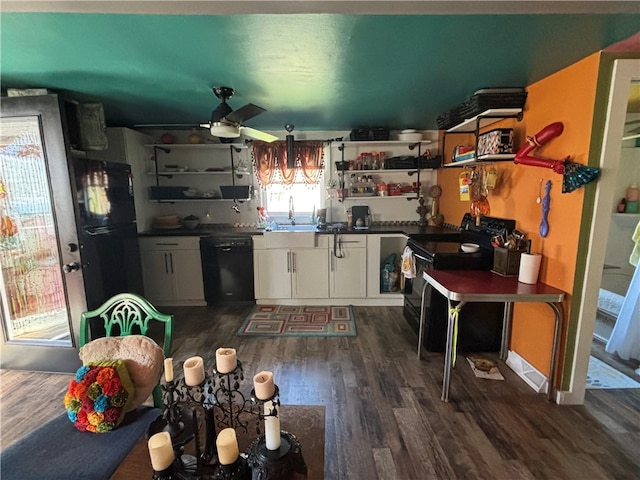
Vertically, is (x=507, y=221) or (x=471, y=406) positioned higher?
(x=507, y=221)

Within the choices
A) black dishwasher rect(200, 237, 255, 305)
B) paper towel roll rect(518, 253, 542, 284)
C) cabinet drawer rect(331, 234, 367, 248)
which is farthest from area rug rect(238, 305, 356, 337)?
paper towel roll rect(518, 253, 542, 284)

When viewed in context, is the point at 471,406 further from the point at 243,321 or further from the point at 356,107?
the point at 356,107

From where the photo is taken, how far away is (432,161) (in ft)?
12.7

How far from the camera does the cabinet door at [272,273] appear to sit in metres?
3.69

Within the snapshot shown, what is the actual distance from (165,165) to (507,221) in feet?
12.9

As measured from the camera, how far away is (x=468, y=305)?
2.62m

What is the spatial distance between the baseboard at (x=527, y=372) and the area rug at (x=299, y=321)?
4.41ft

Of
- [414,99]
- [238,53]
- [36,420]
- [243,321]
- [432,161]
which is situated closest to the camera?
[238,53]

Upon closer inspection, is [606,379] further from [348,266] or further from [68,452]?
[68,452]

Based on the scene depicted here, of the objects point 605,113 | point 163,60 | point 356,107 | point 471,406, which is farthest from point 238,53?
point 471,406

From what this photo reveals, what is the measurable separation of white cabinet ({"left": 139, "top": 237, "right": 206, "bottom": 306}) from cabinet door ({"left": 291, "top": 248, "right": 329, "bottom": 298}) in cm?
115

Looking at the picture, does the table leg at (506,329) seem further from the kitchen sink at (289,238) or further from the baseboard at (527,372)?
the kitchen sink at (289,238)

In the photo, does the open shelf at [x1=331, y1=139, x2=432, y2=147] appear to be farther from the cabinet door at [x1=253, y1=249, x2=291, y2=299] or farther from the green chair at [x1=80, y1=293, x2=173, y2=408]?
the green chair at [x1=80, y1=293, x2=173, y2=408]

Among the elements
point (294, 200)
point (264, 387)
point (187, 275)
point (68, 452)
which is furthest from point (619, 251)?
point (187, 275)
